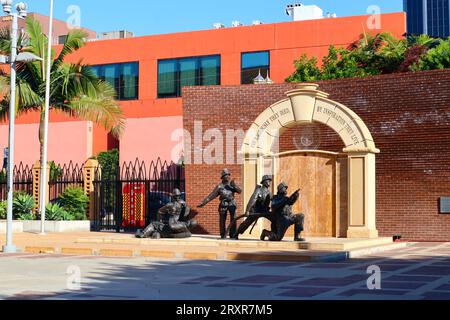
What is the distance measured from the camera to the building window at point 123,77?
51.0 metres

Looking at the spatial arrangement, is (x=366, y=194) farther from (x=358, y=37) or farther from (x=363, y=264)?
(x=358, y=37)

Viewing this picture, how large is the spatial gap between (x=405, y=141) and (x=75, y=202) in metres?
12.6

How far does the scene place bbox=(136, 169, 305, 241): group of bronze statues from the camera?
18875 mm

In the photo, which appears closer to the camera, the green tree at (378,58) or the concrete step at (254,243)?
the concrete step at (254,243)

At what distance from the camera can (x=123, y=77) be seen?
51.4 meters

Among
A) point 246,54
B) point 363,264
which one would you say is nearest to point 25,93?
point 363,264

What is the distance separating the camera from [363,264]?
15586 mm

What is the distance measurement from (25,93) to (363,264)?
52.0 ft

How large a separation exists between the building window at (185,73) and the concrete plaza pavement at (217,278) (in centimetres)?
3205

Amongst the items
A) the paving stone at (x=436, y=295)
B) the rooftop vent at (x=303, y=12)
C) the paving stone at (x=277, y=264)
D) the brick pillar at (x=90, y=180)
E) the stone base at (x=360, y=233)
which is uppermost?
the rooftop vent at (x=303, y=12)

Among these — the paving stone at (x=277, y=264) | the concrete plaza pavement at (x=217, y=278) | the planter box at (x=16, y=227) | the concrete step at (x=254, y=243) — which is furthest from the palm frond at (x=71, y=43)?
the paving stone at (x=277, y=264)

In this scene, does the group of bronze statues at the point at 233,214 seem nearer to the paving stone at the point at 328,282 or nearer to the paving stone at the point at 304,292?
→ the paving stone at the point at 328,282
